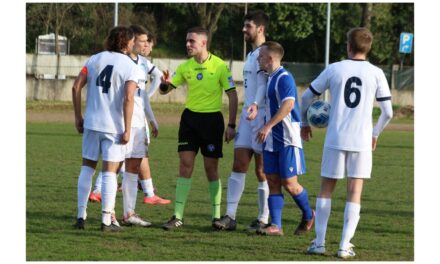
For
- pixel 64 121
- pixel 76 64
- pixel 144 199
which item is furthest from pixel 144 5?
pixel 144 199

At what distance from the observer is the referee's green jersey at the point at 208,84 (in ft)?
32.0

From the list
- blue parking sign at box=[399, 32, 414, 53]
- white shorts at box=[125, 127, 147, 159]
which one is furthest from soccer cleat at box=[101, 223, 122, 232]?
blue parking sign at box=[399, 32, 414, 53]

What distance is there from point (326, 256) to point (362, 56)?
1.82 metres

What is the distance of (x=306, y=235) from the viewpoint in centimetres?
927

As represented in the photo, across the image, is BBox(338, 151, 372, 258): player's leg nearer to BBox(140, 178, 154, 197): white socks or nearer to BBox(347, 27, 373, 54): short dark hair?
BBox(347, 27, 373, 54): short dark hair

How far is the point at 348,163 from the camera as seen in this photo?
26.6ft

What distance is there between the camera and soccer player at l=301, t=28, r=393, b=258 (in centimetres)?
798

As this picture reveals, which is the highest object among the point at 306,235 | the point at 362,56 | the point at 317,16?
the point at 317,16

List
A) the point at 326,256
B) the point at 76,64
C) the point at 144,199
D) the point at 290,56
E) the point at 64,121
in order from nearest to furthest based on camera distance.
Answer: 1. the point at 326,256
2. the point at 144,199
3. the point at 64,121
4. the point at 76,64
5. the point at 290,56

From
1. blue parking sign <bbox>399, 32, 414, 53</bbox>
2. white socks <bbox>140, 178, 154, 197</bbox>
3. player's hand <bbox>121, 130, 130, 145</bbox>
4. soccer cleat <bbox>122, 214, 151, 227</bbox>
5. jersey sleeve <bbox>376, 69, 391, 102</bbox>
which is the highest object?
blue parking sign <bbox>399, 32, 414, 53</bbox>

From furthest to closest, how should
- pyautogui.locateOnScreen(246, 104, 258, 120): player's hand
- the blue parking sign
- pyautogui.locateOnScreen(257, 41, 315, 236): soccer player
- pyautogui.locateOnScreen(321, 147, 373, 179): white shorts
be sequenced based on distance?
1. the blue parking sign
2. pyautogui.locateOnScreen(257, 41, 315, 236): soccer player
3. pyautogui.locateOnScreen(246, 104, 258, 120): player's hand
4. pyautogui.locateOnScreen(321, 147, 373, 179): white shorts

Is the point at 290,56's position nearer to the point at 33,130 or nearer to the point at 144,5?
the point at 144,5

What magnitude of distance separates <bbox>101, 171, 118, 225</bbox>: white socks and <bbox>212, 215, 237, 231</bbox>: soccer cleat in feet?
3.69

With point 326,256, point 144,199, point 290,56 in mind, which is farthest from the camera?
point 290,56
